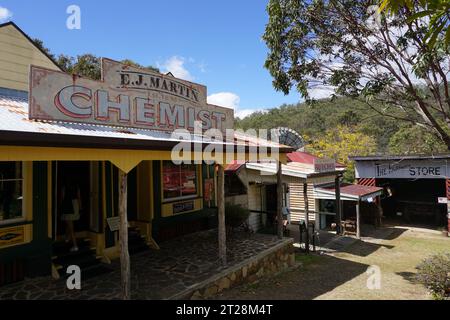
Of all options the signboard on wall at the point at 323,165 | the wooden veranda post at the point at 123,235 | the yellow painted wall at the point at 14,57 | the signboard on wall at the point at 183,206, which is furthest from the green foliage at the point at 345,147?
the wooden veranda post at the point at 123,235

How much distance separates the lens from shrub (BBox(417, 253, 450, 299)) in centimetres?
748

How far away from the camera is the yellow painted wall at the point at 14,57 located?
9.59 metres

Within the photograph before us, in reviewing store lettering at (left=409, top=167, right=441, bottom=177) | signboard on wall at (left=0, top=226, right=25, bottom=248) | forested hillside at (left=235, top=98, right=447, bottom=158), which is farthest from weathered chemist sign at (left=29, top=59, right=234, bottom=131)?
store lettering at (left=409, top=167, right=441, bottom=177)

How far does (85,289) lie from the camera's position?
241 inches

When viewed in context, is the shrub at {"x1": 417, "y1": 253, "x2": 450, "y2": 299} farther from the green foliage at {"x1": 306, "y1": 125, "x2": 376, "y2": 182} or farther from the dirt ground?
the green foliage at {"x1": 306, "y1": 125, "x2": 376, "y2": 182}

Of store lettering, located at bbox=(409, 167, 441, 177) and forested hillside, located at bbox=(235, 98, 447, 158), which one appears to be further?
forested hillside, located at bbox=(235, 98, 447, 158)

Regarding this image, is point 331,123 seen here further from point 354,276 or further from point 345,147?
point 354,276

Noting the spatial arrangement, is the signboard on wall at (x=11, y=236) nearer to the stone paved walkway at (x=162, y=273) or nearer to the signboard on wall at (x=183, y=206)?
the stone paved walkway at (x=162, y=273)

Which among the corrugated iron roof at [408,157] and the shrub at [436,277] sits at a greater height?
the corrugated iron roof at [408,157]

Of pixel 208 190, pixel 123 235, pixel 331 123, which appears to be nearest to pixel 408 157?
pixel 208 190

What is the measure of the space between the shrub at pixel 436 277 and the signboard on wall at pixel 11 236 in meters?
9.01
